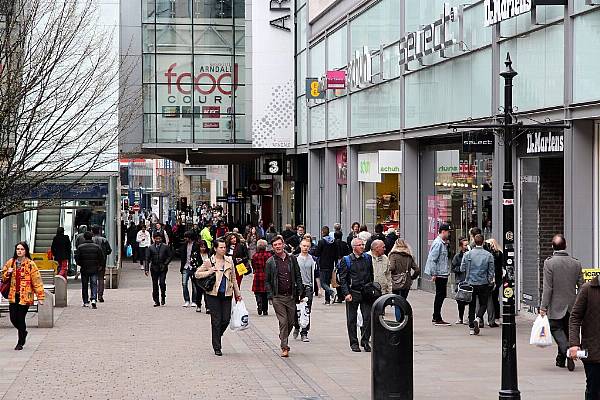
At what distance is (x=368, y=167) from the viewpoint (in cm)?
3425

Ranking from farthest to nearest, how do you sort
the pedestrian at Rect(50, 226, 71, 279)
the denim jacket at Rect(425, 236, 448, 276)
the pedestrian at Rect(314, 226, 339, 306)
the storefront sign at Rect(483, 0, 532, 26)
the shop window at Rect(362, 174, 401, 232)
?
the pedestrian at Rect(50, 226, 71, 279) → the shop window at Rect(362, 174, 401, 232) → the pedestrian at Rect(314, 226, 339, 306) → the denim jacket at Rect(425, 236, 448, 276) → the storefront sign at Rect(483, 0, 532, 26)

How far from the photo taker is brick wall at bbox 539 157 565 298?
20.9 metres

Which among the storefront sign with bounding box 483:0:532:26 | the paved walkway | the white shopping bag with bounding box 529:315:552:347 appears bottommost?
the paved walkway

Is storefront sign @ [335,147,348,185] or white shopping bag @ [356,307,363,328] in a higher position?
storefront sign @ [335,147,348,185]

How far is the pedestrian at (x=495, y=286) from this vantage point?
64.7 feet

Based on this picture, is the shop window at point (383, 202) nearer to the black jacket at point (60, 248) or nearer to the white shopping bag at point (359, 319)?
the black jacket at point (60, 248)

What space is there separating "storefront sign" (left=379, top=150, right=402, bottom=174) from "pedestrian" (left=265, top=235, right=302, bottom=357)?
13.6m

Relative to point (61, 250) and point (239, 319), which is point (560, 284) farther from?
point (61, 250)

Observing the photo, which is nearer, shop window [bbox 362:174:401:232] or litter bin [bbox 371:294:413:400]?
litter bin [bbox 371:294:413:400]

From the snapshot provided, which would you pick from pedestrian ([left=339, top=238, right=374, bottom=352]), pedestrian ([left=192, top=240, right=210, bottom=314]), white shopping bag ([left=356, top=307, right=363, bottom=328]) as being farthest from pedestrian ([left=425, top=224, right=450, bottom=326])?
pedestrian ([left=192, top=240, right=210, bottom=314])

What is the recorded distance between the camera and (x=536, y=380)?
551 inches

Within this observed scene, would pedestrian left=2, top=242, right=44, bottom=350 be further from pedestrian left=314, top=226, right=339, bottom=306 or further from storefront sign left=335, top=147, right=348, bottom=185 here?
storefront sign left=335, top=147, right=348, bottom=185

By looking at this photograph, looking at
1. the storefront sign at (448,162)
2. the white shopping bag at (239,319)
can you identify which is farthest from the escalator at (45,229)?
the white shopping bag at (239,319)

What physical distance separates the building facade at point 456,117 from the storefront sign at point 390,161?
30mm
